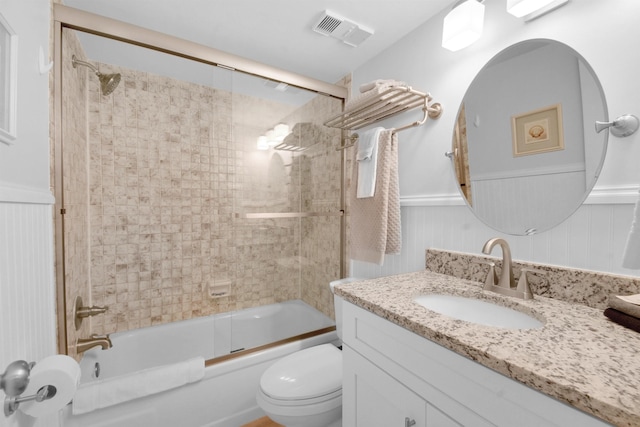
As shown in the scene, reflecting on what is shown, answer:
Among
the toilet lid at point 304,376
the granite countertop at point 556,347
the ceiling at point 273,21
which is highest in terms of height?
the ceiling at point 273,21

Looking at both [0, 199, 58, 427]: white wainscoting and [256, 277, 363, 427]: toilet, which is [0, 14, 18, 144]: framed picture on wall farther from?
[256, 277, 363, 427]: toilet

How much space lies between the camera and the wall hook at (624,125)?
0.79 m

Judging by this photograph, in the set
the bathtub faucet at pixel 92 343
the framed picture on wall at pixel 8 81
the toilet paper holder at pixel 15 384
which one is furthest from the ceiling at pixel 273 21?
the bathtub faucet at pixel 92 343

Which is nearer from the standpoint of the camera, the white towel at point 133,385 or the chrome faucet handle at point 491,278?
the chrome faucet handle at point 491,278

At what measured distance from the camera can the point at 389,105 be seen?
1.50 meters

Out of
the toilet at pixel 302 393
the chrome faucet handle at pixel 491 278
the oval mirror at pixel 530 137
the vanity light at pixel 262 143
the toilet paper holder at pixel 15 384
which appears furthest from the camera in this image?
the vanity light at pixel 262 143

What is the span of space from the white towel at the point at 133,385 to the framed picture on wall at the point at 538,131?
1.81 metres

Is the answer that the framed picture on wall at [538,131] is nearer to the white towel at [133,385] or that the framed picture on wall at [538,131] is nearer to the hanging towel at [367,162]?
the hanging towel at [367,162]

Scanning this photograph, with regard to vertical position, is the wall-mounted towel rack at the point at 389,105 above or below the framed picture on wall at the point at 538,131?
above

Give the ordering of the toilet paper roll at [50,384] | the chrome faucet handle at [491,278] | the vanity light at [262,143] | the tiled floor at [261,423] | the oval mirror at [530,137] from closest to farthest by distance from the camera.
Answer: the toilet paper roll at [50,384]
the oval mirror at [530,137]
the chrome faucet handle at [491,278]
the tiled floor at [261,423]
the vanity light at [262,143]

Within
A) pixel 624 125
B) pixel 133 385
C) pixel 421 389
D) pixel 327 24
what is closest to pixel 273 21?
pixel 327 24

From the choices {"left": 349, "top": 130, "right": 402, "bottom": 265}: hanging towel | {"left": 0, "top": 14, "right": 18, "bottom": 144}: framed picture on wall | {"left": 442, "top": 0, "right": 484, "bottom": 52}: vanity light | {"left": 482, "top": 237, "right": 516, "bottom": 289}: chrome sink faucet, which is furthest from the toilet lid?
{"left": 442, "top": 0, "right": 484, "bottom": 52}: vanity light

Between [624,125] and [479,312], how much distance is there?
0.73 m

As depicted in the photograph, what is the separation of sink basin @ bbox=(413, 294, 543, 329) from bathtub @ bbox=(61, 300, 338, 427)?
111cm
